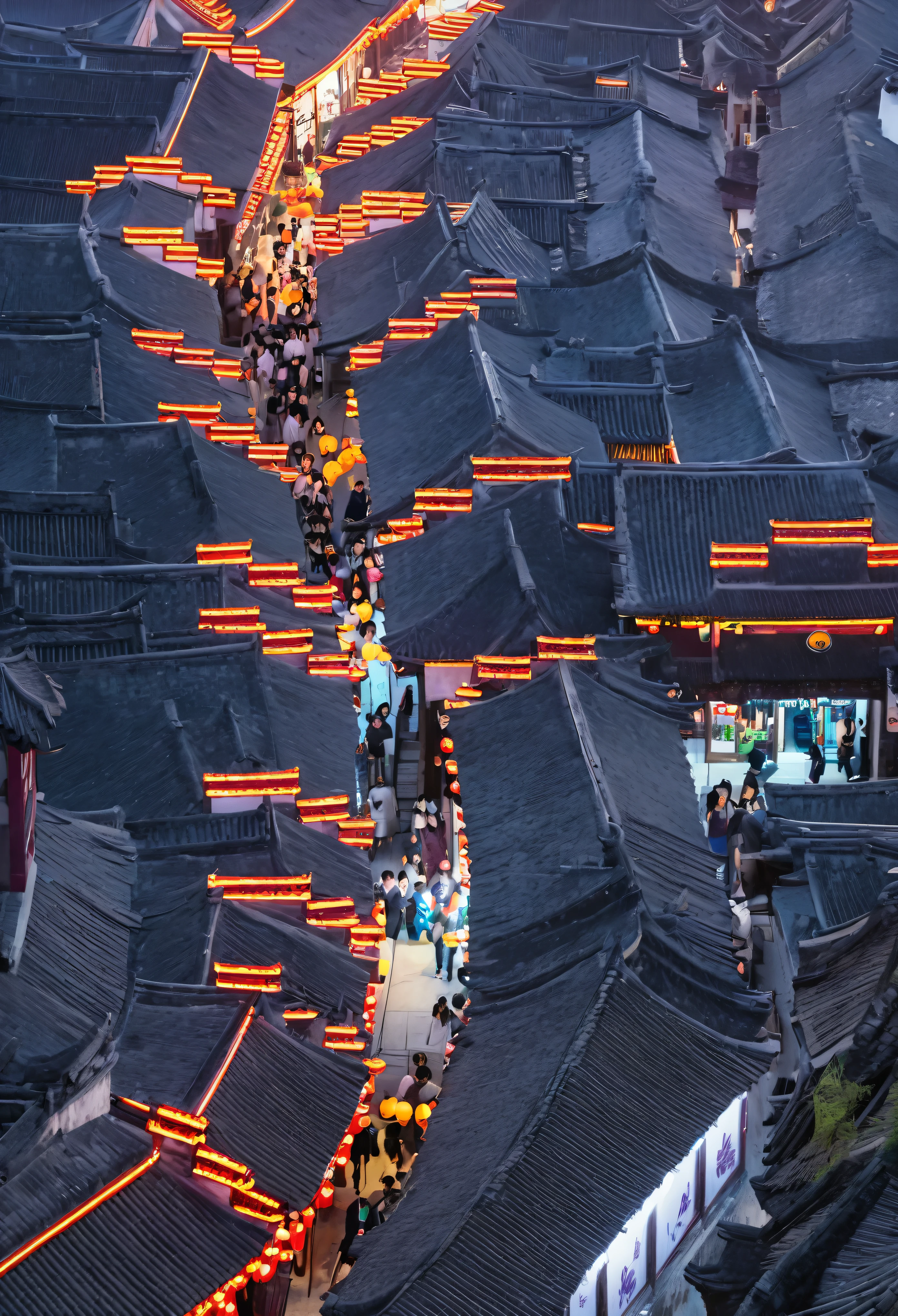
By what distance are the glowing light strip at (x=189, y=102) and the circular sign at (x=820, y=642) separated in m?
34.6

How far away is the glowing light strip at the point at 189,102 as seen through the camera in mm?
73562

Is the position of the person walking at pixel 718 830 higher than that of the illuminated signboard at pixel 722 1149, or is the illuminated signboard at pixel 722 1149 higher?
the person walking at pixel 718 830

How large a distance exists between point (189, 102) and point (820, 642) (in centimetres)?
3889

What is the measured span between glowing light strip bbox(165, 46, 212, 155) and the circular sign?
34606 mm

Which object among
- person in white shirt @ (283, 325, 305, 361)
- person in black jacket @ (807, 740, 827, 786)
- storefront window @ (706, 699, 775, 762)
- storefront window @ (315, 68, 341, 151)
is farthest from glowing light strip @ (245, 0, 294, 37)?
person in black jacket @ (807, 740, 827, 786)

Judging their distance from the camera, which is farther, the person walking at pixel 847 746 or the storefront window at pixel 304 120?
the storefront window at pixel 304 120

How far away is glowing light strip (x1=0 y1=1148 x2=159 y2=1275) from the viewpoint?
83.6ft

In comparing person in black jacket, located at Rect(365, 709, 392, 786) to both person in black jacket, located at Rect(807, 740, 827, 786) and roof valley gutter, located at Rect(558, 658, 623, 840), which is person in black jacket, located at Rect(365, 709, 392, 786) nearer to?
roof valley gutter, located at Rect(558, 658, 623, 840)

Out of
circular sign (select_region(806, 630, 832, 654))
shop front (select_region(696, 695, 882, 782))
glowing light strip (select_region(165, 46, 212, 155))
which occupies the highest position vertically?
glowing light strip (select_region(165, 46, 212, 155))

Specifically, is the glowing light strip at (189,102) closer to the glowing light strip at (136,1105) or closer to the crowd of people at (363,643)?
the crowd of people at (363,643)

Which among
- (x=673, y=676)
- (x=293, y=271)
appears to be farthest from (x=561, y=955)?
(x=293, y=271)

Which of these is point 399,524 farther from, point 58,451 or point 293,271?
point 293,271

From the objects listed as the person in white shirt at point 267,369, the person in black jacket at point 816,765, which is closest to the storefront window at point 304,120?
the person in white shirt at point 267,369

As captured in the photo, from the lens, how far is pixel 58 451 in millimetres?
50219
